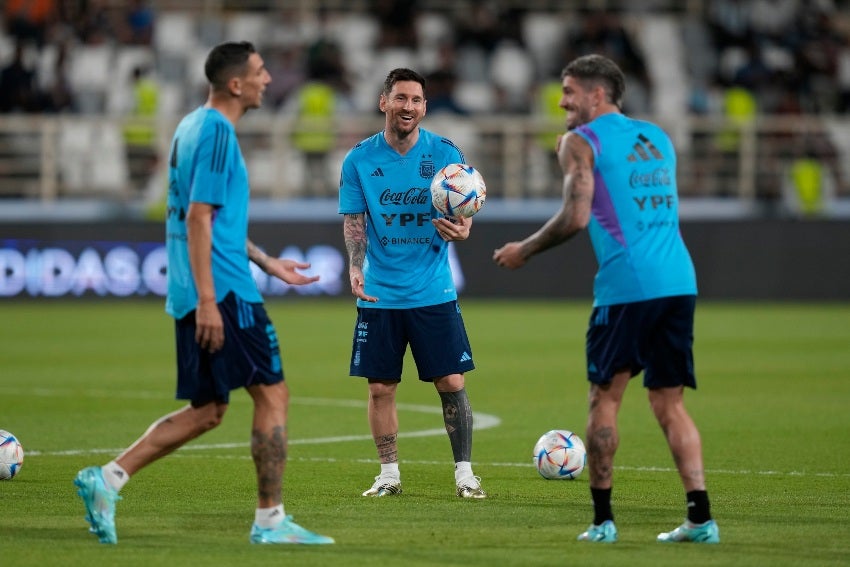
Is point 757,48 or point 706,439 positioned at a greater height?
point 757,48

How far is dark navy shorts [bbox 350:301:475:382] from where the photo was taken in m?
9.66

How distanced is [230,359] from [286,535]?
853 millimetres

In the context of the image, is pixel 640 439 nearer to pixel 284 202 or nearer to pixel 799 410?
pixel 799 410

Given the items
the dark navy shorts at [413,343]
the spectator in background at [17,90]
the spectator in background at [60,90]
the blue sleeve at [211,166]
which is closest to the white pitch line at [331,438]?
the dark navy shorts at [413,343]

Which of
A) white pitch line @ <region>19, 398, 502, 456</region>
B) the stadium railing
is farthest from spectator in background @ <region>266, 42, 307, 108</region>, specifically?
white pitch line @ <region>19, 398, 502, 456</region>

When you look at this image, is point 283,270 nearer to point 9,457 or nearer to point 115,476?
point 115,476

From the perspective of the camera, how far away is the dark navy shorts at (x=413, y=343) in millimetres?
9664

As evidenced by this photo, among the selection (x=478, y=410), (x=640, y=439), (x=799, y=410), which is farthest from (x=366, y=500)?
(x=799, y=410)

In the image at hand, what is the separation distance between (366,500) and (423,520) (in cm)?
78

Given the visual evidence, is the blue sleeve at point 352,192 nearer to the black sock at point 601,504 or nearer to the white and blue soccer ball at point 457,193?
the white and blue soccer ball at point 457,193

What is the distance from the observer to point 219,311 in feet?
24.7

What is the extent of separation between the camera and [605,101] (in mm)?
7844

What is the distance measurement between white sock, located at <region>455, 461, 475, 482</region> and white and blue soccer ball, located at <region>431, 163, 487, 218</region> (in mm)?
1437

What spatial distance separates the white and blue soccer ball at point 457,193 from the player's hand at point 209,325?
7.20 feet
